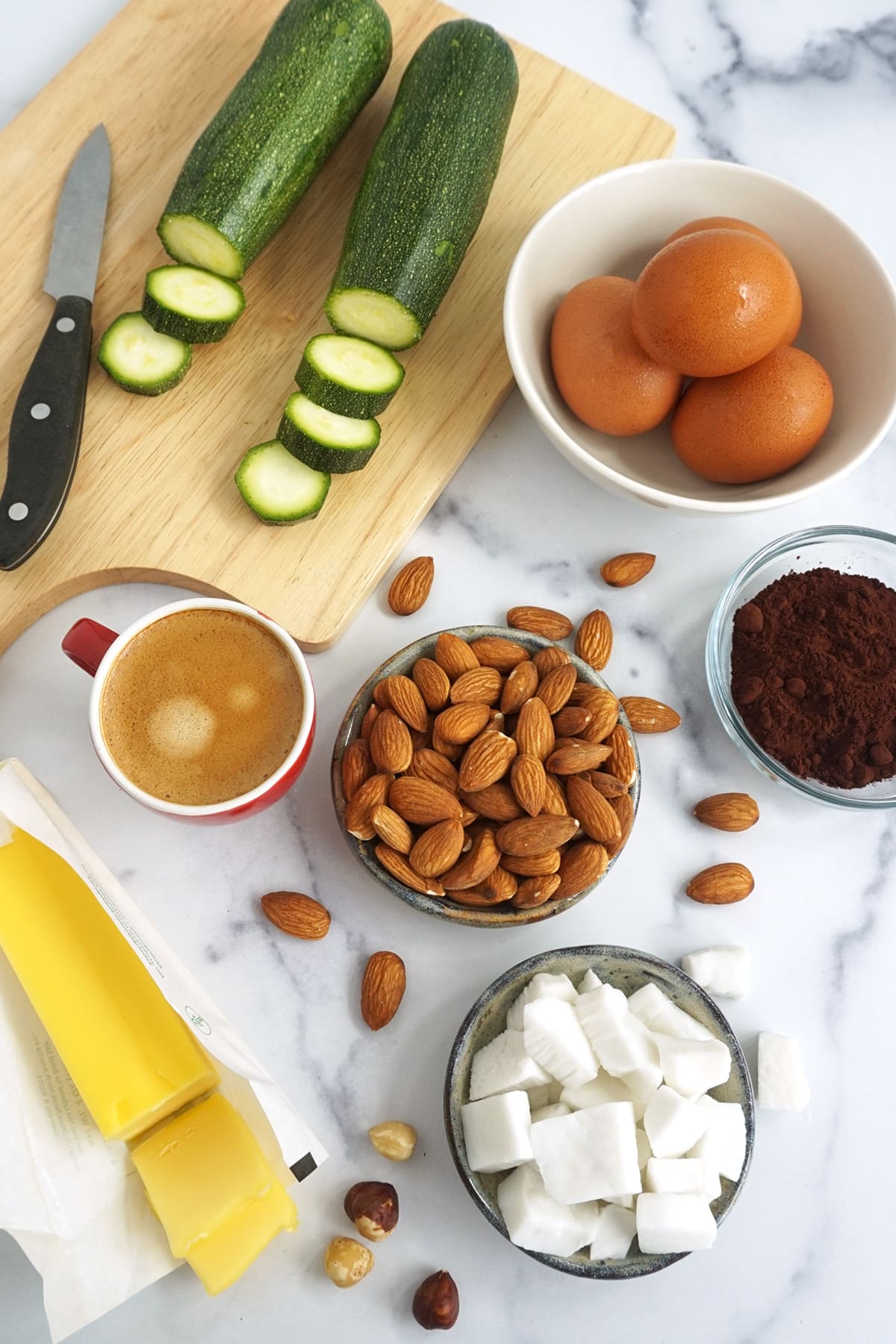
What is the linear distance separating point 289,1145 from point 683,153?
139cm

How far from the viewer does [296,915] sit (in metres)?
1.22

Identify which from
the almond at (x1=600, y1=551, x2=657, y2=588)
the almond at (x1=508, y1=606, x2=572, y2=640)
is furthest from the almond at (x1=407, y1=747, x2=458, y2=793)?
the almond at (x1=600, y1=551, x2=657, y2=588)

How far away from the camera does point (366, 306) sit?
126 cm

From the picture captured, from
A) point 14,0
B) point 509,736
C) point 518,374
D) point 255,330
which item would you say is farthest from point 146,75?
point 509,736

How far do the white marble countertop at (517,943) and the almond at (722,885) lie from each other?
3cm

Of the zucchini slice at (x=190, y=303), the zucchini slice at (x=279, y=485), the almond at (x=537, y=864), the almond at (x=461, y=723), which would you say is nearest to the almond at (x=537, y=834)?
the almond at (x=537, y=864)

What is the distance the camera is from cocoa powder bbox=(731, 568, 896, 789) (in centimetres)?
123

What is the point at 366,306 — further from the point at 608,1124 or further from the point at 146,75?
the point at 608,1124

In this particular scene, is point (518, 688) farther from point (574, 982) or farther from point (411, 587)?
point (574, 982)

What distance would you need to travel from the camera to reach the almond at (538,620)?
1.32 metres

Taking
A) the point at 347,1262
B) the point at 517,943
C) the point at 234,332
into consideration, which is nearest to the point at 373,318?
the point at 234,332

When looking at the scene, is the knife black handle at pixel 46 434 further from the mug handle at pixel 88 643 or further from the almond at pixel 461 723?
the almond at pixel 461 723

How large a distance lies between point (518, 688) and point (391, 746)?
157mm

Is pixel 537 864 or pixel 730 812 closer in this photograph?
pixel 537 864
